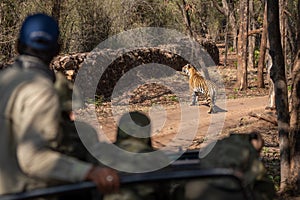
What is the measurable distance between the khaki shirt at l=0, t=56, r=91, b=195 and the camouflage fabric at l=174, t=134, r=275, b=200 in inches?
20.5

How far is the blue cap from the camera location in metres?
3.15

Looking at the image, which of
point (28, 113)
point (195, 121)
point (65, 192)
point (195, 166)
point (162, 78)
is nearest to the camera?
point (65, 192)

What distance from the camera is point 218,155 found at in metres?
3.27

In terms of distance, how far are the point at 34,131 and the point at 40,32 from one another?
508mm

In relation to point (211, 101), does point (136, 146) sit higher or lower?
higher

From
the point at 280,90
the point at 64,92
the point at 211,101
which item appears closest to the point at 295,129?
the point at 280,90

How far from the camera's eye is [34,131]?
116 inches

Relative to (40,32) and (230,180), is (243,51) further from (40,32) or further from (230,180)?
(230,180)

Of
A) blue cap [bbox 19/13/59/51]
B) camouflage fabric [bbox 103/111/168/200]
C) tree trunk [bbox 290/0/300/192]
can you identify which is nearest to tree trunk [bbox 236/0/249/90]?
tree trunk [bbox 290/0/300/192]

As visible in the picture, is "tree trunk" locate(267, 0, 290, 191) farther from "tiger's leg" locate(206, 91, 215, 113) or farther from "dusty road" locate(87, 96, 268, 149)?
"tiger's leg" locate(206, 91, 215, 113)

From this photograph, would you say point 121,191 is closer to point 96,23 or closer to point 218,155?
point 218,155

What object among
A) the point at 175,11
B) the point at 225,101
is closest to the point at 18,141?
the point at 225,101

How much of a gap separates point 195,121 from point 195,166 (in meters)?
13.3

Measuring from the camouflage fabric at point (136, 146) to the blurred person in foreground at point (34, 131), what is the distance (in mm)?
196
